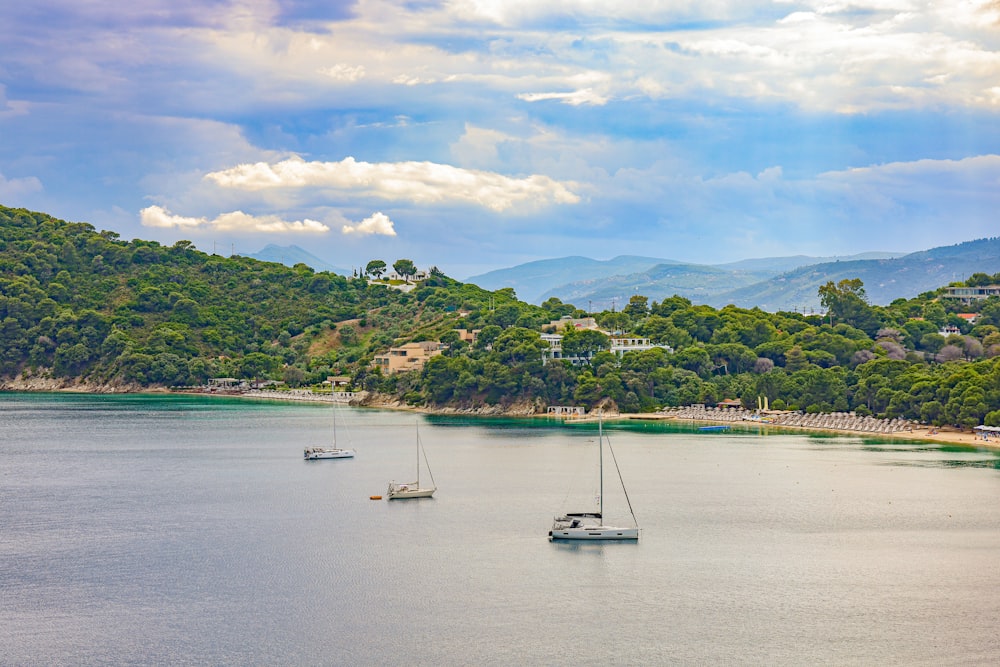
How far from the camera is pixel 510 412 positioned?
11881cm

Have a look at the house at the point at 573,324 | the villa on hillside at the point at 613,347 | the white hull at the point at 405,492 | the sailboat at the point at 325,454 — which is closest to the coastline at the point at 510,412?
the villa on hillside at the point at 613,347

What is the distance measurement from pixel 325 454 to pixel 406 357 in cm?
6603

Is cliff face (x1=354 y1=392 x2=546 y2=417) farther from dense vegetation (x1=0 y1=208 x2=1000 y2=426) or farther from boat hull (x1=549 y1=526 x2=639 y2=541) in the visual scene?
boat hull (x1=549 y1=526 x2=639 y2=541)

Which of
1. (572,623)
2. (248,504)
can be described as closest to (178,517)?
(248,504)

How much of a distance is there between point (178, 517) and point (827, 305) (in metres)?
106

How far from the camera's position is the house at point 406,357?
14150 centimetres

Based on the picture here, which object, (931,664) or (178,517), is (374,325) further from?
(931,664)

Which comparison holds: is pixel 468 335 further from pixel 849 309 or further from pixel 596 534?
pixel 596 534

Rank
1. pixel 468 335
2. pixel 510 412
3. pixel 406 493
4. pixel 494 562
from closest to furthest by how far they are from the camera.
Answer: pixel 494 562, pixel 406 493, pixel 510 412, pixel 468 335

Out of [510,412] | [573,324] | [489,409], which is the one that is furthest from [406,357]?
[510,412]

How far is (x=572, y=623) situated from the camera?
35.0 m

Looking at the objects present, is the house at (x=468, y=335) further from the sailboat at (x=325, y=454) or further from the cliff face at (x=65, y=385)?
the sailboat at (x=325, y=454)

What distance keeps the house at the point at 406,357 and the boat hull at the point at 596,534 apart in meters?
93.6

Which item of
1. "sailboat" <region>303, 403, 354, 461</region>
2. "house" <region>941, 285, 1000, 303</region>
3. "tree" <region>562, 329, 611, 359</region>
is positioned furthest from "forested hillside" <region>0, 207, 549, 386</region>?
"sailboat" <region>303, 403, 354, 461</region>
